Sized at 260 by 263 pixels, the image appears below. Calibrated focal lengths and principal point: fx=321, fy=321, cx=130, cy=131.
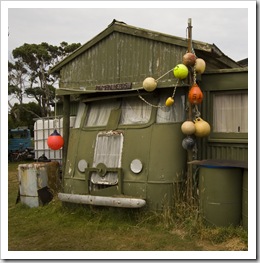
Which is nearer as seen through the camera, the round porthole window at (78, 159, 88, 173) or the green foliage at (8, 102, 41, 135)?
the round porthole window at (78, 159, 88, 173)

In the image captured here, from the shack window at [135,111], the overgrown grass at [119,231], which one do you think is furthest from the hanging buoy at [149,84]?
the overgrown grass at [119,231]

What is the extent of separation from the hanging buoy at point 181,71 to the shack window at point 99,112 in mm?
1583

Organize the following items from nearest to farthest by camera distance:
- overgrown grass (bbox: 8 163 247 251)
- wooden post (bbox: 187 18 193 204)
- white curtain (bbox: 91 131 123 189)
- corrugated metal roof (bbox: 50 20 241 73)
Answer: overgrown grass (bbox: 8 163 247 251) < wooden post (bbox: 187 18 193 204) < corrugated metal roof (bbox: 50 20 241 73) < white curtain (bbox: 91 131 123 189)

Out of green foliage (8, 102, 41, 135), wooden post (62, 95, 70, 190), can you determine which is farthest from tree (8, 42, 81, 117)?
wooden post (62, 95, 70, 190)

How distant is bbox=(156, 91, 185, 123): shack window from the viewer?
20.6 feet

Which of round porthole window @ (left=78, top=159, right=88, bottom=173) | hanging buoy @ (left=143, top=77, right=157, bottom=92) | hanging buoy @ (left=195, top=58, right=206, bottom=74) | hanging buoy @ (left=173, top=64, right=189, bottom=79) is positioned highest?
hanging buoy @ (left=195, top=58, right=206, bottom=74)

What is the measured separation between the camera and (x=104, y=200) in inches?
237

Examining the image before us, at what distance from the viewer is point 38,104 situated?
3234 centimetres

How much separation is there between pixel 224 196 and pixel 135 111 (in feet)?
8.22

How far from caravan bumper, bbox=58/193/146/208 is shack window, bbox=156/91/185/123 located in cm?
165

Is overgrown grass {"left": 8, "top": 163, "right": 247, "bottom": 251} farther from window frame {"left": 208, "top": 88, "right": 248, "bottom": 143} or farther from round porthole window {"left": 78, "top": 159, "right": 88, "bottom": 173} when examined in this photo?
window frame {"left": 208, "top": 88, "right": 248, "bottom": 143}

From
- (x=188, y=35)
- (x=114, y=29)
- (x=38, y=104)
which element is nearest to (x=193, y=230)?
(x=188, y=35)

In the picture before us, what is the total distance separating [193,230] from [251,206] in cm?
102

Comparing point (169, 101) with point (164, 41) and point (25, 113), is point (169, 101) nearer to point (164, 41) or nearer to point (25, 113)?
point (164, 41)
